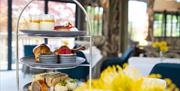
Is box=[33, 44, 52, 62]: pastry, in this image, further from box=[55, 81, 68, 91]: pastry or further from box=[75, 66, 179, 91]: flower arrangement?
box=[75, 66, 179, 91]: flower arrangement

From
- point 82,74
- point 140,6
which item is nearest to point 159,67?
point 82,74

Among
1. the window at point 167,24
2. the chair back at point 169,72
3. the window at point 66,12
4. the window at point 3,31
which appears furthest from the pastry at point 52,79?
the window at point 167,24

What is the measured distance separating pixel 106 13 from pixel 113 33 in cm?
65

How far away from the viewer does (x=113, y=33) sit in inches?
349

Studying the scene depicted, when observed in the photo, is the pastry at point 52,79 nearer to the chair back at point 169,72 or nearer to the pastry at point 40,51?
the pastry at point 40,51

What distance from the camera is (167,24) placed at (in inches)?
433

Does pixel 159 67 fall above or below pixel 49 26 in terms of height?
below

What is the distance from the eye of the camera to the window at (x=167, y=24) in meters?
10.6

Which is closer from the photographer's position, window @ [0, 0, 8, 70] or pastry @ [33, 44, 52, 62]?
pastry @ [33, 44, 52, 62]

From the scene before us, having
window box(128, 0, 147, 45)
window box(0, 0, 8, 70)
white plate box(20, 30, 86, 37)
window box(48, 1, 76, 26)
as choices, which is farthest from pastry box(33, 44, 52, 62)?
window box(128, 0, 147, 45)

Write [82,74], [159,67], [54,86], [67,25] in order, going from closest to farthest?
[54,86], [67,25], [159,67], [82,74]

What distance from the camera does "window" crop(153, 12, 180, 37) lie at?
416 inches

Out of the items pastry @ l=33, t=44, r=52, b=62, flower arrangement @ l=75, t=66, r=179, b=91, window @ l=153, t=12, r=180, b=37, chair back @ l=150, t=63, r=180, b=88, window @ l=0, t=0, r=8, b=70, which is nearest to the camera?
flower arrangement @ l=75, t=66, r=179, b=91

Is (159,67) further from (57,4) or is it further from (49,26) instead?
(57,4)
